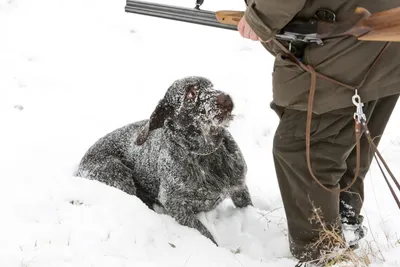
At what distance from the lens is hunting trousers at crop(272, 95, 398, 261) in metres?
2.87

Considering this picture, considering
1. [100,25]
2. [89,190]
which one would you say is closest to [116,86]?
[100,25]

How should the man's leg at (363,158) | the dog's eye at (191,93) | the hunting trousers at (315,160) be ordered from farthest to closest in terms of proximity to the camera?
1. the dog's eye at (191,93)
2. the man's leg at (363,158)
3. the hunting trousers at (315,160)

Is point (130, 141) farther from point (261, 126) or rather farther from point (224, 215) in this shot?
point (261, 126)

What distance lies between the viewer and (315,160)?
294 centimetres

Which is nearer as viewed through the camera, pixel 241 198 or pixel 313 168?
pixel 313 168

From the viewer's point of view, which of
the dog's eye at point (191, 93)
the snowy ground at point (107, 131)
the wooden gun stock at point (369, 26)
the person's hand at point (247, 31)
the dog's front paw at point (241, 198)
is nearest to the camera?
the wooden gun stock at point (369, 26)

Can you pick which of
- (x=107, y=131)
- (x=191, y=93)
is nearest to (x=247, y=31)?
(x=191, y=93)

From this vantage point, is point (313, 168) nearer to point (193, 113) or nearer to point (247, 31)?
point (247, 31)

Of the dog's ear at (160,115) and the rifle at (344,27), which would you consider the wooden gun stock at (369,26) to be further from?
the dog's ear at (160,115)

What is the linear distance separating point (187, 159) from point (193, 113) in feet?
1.44

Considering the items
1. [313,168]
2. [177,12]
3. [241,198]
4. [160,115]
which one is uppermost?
[177,12]

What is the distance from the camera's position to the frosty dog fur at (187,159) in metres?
3.91

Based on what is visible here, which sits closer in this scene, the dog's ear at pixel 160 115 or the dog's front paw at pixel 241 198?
the dog's ear at pixel 160 115

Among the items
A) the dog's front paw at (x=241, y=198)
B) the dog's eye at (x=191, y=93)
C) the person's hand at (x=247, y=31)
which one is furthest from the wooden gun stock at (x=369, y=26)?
the dog's front paw at (x=241, y=198)
